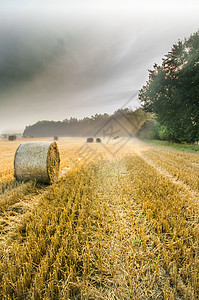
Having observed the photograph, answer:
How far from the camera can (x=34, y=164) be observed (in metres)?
4.27

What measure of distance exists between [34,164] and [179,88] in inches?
→ 540

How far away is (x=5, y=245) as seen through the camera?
180 centimetres

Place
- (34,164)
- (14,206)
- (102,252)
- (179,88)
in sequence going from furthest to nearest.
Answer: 1. (179,88)
2. (34,164)
3. (14,206)
4. (102,252)

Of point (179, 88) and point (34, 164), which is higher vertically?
point (179, 88)

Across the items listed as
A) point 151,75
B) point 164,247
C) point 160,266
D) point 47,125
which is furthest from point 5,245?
point 47,125

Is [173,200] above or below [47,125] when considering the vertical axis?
below

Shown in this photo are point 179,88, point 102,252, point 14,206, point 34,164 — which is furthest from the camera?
point 179,88

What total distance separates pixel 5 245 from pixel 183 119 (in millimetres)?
15110

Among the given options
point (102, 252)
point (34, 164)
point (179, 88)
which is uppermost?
point (179, 88)

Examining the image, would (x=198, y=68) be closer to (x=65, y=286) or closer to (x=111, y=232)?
(x=111, y=232)

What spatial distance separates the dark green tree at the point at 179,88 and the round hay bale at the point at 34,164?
12.4m

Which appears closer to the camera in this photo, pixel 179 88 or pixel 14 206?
pixel 14 206

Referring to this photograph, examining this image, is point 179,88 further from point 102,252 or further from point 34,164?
point 102,252

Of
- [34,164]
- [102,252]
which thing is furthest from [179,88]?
[102,252]
